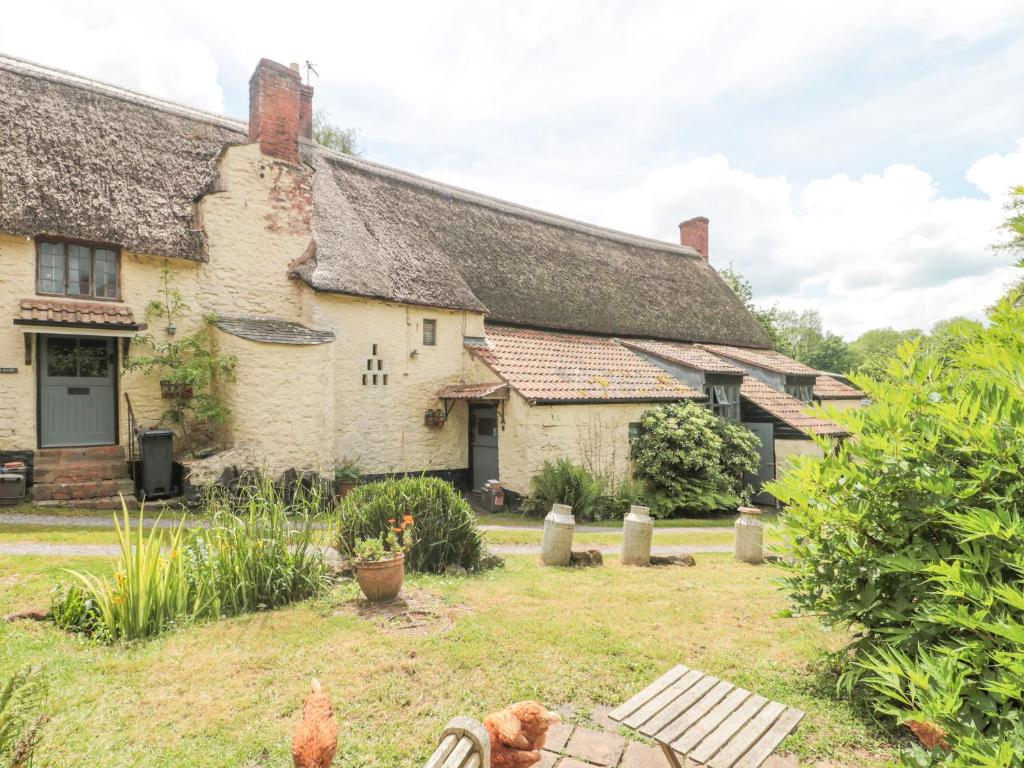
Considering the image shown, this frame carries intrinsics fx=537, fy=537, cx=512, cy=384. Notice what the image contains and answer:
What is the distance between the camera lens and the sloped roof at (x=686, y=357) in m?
14.7

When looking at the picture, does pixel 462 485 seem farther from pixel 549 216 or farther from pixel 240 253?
pixel 549 216

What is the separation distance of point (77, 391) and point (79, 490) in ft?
6.47

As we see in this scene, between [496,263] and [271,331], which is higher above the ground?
[496,263]

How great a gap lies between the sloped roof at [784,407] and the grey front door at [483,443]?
753 cm

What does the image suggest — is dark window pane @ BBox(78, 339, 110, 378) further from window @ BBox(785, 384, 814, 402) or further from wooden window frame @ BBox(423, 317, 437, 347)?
window @ BBox(785, 384, 814, 402)

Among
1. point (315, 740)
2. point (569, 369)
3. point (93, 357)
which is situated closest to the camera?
point (315, 740)

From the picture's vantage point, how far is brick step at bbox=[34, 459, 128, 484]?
9.35 m

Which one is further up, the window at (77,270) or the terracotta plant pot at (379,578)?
the window at (77,270)

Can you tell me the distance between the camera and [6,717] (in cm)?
224

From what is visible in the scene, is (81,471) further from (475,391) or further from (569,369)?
(569,369)

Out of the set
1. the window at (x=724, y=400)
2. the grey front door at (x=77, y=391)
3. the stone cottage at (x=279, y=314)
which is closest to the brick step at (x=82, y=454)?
the stone cottage at (x=279, y=314)

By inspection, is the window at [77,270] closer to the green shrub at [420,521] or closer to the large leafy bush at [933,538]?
the green shrub at [420,521]

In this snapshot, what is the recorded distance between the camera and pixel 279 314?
11.8m

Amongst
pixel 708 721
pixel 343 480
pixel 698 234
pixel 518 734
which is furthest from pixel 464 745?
pixel 698 234
